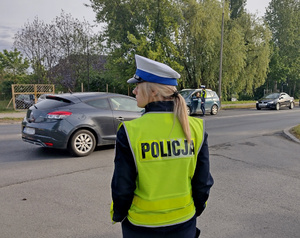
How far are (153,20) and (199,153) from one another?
77.0 feet

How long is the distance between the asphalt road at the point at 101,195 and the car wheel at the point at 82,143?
8.6 inches

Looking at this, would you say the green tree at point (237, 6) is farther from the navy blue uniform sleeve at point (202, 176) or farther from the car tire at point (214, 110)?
the navy blue uniform sleeve at point (202, 176)

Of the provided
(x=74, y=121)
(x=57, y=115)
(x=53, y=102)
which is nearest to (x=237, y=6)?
(x=53, y=102)

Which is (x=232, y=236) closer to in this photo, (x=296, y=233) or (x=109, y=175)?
(x=296, y=233)

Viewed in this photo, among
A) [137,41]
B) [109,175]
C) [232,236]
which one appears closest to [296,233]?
[232,236]

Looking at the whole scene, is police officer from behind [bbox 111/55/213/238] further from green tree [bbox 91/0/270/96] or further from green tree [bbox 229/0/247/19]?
green tree [bbox 229/0/247/19]

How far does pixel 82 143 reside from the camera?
6727mm

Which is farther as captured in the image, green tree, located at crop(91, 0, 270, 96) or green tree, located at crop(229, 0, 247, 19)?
green tree, located at crop(229, 0, 247, 19)

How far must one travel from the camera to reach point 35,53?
1006 inches

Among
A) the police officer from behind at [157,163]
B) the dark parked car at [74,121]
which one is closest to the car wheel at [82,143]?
the dark parked car at [74,121]

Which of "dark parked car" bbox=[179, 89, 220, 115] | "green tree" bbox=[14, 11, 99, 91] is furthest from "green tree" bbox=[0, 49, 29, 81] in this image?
"dark parked car" bbox=[179, 89, 220, 115]

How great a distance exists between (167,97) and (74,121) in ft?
17.0

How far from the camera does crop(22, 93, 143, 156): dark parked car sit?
6.43 m

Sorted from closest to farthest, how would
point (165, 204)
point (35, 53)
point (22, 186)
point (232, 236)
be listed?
point (165, 204)
point (232, 236)
point (22, 186)
point (35, 53)
